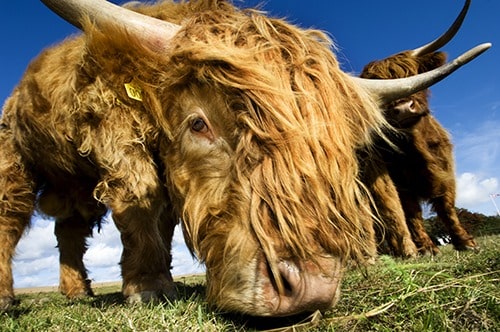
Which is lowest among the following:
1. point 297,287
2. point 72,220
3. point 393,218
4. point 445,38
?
point 297,287

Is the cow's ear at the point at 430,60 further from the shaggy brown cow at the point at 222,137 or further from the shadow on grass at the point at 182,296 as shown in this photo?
the shadow on grass at the point at 182,296

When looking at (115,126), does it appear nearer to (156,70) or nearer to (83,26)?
(156,70)

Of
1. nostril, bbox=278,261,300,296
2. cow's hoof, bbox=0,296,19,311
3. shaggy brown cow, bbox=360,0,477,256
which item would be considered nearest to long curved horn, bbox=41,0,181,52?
nostril, bbox=278,261,300,296

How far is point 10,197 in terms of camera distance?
477 cm

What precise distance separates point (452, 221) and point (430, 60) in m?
2.31

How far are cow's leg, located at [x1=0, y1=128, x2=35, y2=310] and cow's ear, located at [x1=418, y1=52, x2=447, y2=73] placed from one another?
15.4ft

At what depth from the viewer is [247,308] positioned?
190cm

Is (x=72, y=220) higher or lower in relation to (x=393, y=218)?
higher

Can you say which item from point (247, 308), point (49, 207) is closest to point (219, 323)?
point (247, 308)

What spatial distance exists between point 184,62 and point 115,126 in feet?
2.30

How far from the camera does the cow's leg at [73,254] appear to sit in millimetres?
5719

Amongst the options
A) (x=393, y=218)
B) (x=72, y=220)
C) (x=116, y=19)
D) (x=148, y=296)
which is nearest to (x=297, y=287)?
(x=148, y=296)

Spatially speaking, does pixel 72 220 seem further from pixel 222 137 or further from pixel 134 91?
pixel 222 137

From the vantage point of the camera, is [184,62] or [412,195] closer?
[184,62]
